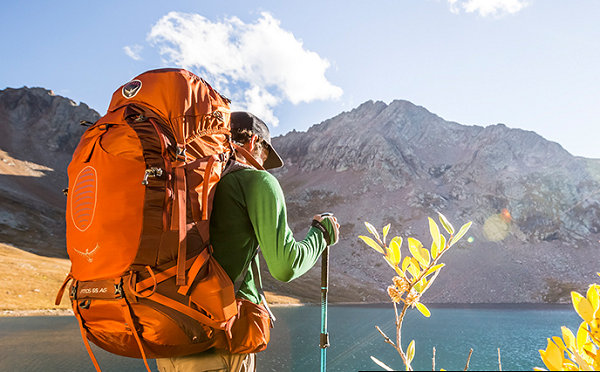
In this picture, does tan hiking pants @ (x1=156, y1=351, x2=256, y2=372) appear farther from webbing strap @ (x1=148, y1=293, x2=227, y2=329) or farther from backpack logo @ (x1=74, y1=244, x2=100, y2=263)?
backpack logo @ (x1=74, y1=244, x2=100, y2=263)

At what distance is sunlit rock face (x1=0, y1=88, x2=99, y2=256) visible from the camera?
42.3 m

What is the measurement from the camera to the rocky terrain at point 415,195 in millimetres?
49000

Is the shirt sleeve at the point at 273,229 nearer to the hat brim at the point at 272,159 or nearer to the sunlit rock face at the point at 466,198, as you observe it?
the hat brim at the point at 272,159

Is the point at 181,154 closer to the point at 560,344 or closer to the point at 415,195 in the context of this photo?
the point at 560,344

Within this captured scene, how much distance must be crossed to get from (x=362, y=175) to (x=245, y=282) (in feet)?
232

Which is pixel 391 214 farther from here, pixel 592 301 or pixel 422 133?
pixel 592 301

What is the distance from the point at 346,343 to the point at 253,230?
2076cm

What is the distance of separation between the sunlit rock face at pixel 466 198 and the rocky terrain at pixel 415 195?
0.65 ft

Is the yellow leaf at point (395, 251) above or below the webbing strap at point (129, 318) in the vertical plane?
above

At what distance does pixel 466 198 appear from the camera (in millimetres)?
64125

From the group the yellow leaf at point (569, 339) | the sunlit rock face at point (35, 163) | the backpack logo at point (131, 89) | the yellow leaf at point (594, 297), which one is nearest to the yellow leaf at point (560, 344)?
the yellow leaf at point (569, 339)

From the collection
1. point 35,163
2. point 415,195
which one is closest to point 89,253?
point 415,195

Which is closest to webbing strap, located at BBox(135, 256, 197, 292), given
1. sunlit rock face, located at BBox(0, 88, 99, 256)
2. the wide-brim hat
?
the wide-brim hat

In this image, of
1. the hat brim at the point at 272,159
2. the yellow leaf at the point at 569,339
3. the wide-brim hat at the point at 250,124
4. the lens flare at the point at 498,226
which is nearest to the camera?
the yellow leaf at the point at 569,339
